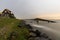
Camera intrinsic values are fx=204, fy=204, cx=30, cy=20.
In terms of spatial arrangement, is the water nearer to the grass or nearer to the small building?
the grass

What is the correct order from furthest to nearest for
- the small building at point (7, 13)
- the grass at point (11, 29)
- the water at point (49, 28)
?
1. the small building at point (7, 13)
2. the grass at point (11, 29)
3. the water at point (49, 28)

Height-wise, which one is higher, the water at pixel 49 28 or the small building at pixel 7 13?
the small building at pixel 7 13

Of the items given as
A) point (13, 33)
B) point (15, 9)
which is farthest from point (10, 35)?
point (15, 9)

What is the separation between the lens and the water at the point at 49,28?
557cm

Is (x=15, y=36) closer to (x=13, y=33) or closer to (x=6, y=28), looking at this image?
(x=13, y=33)

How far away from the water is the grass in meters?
0.38

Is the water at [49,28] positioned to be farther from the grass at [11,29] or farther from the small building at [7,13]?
the small building at [7,13]

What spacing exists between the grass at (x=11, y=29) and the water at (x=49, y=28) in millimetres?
381

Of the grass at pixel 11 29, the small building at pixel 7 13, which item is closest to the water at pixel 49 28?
the grass at pixel 11 29

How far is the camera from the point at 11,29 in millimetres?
6125

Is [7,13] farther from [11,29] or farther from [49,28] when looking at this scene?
[49,28]

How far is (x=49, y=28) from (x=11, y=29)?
1.14 m

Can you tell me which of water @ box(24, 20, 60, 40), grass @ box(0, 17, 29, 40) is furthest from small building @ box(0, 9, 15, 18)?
water @ box(24, 20, 60, 40)

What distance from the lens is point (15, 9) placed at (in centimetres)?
696
